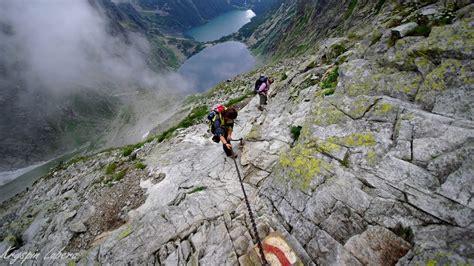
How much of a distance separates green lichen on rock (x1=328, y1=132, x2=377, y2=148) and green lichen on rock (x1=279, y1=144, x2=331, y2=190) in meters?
1.09

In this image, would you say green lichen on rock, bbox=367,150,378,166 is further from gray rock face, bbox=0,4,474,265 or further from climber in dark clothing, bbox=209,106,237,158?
climber in dark clothing, bbox=209,106,237,158

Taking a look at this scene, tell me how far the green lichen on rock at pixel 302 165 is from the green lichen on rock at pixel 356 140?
109cm

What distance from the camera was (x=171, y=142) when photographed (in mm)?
26219

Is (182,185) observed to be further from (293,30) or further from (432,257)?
(293,30)

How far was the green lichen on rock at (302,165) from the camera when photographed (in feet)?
29.2

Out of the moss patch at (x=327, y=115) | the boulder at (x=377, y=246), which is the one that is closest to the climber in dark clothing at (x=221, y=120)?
the moss patch at (x=327, y=115)

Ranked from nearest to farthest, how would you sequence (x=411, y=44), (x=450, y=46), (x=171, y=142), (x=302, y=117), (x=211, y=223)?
(x=450, y=46)
(x=211, y=223)
(x=411, y=44)
(x=302, y=117)
(x=171, y=142)

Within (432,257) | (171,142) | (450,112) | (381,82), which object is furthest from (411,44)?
(171,142)

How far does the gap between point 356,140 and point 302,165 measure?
2191 mm

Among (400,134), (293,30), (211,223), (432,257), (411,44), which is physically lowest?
(293,30)

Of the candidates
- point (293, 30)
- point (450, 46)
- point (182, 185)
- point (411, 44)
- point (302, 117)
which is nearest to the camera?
point (450, 46)

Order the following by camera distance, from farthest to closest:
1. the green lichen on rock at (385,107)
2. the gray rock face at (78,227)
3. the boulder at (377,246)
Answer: the gray rock face at (78,227) < the green lichen on rock at (385,107) < the boulder at (377,246)

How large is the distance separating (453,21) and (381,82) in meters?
3.99

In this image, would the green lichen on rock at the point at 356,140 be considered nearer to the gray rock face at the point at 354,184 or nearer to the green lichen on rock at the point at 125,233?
the gray rock face at the point at 354,184
